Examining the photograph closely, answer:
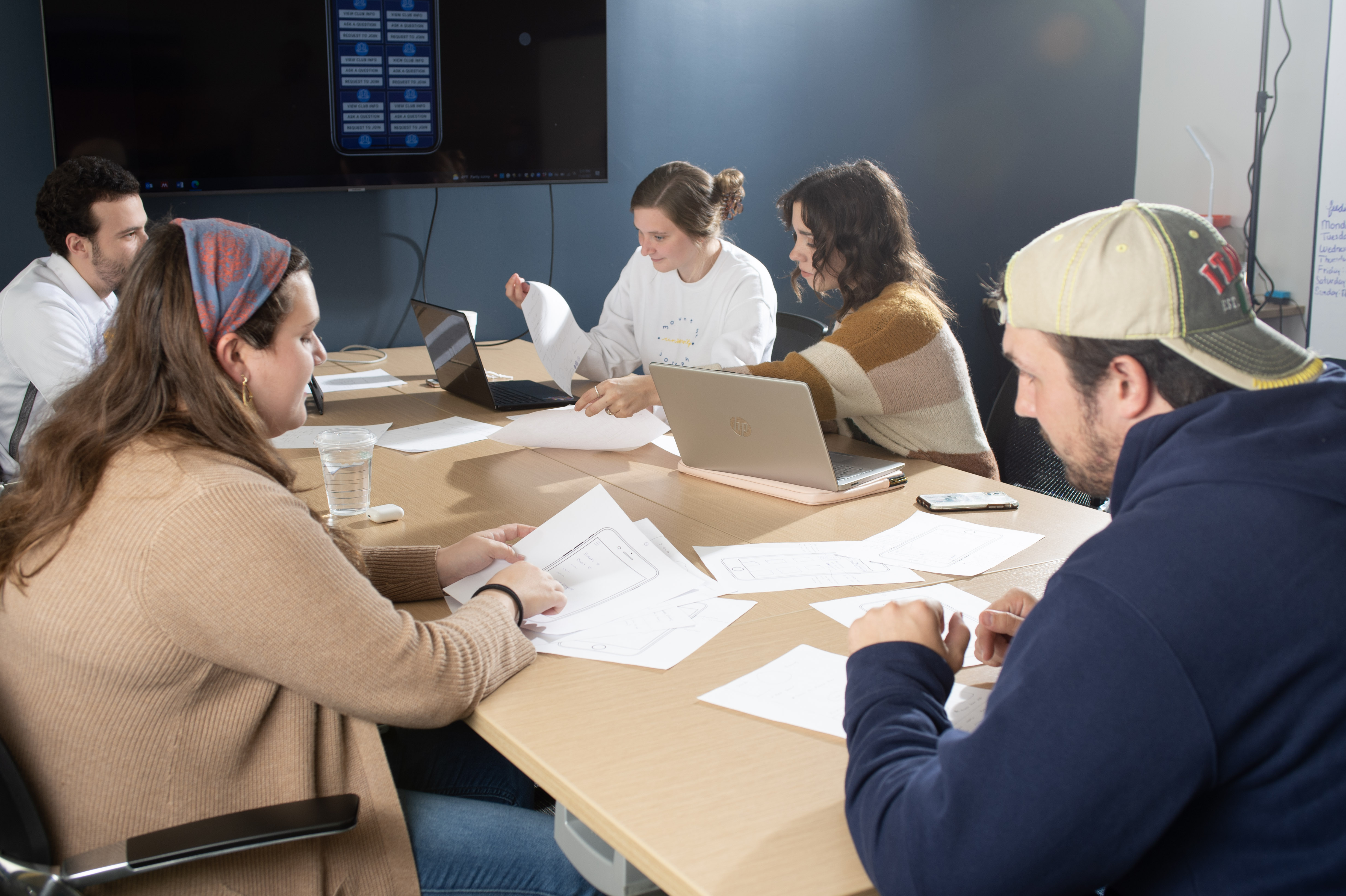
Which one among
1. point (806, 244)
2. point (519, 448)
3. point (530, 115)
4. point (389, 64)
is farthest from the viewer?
point (530, 115)

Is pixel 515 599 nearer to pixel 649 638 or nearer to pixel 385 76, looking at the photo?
pixel 649 638

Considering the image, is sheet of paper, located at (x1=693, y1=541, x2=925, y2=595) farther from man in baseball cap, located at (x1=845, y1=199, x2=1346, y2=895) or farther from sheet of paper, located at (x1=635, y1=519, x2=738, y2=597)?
man in baseball cap, located at (x1=845, y1=199, x2=1346, y2=895)

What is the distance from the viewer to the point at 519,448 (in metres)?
2.05

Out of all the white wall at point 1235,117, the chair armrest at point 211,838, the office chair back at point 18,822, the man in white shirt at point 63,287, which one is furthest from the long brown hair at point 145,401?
the white wall at point 1235,117

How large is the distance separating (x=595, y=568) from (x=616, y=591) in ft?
0.24

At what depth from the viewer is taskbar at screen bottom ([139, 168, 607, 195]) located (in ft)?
9.31

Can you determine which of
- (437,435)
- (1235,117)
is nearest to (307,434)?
(437,435)

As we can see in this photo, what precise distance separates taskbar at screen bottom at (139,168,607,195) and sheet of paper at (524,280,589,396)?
3.13 feet

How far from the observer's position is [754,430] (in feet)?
5.49

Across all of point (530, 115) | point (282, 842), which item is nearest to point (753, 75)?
point (530, 115)

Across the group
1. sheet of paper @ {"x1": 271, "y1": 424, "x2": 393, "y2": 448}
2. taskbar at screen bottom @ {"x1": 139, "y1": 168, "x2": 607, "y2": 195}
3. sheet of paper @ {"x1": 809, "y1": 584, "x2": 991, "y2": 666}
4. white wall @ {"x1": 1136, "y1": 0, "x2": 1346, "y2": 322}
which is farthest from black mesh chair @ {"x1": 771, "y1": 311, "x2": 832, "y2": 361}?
white wall @ {"x1": 1136, "y1": 0, "x2": 1346, "y2": 322}

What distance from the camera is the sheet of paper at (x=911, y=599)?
3.94 ft

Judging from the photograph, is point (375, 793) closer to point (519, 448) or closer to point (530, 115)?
point (519, 448)

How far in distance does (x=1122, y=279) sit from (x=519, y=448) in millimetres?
1444
